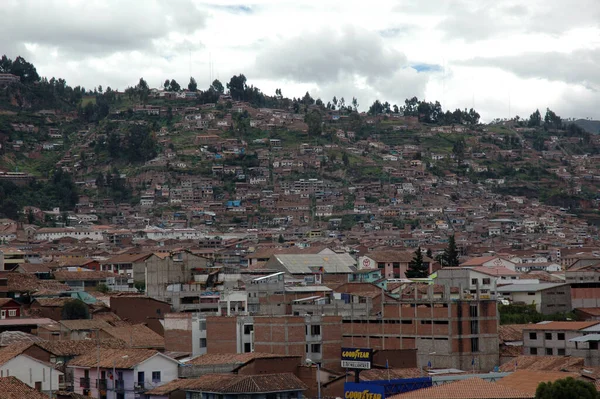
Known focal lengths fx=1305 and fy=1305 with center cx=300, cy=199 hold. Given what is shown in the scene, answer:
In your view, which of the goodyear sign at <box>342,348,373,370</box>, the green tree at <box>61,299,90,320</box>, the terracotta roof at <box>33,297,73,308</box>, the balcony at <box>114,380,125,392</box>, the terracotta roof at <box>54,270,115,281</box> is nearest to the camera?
the goodyear sign at <box>342,348,373,370</box>

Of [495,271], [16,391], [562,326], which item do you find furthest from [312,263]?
[16,391]

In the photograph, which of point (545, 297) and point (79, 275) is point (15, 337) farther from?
point (79, 275)

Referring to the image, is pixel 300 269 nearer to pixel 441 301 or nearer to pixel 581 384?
pixel 441 301

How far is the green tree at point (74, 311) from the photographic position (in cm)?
7125

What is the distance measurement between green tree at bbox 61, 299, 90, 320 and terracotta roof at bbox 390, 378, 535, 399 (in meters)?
34.2

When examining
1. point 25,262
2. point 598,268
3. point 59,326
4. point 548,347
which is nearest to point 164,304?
point 59,326

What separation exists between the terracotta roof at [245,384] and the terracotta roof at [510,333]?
21876 mm

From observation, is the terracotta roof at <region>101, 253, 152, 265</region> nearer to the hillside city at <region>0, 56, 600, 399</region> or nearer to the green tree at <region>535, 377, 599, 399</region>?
the hillside city at <region>0, 56, 600, 399</region>

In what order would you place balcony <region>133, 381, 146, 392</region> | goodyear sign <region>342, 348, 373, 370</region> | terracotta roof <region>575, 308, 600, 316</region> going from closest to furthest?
goodyear sign <region>342, 348, 373, 370</region> → balcony <region>133, 381, 146, 392</region> → terracotta roof <region>575, 308, 600, 316</region>

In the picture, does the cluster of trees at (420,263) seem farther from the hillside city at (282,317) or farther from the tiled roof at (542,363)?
the tiled roof at (542,363)

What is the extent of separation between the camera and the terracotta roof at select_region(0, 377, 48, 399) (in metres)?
40.4

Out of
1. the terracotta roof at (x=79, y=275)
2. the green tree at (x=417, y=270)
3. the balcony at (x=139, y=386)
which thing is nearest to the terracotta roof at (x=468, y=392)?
the balcony at (x=139, y=386)

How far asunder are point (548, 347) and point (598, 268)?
145 feet

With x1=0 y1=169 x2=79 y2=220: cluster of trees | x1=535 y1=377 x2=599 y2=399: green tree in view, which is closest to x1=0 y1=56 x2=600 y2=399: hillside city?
x1=535 y1=377 x2=599 y2=399: green tree
